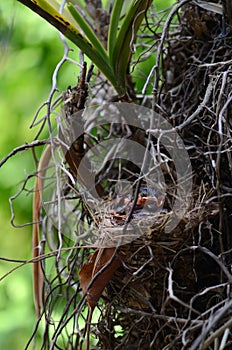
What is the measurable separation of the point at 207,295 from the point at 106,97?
407 millimetres

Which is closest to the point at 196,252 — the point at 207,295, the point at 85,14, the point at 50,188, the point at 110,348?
the point at 207,295

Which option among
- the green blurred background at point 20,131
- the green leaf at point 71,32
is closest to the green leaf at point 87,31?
the green leaf at point 71,32

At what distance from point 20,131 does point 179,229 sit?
0.75 metres

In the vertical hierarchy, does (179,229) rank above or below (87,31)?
below

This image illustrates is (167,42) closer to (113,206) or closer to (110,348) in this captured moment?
(113,206)

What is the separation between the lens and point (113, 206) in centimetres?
68

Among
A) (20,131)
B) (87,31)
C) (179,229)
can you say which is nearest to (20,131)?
(20,131)

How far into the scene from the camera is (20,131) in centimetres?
129

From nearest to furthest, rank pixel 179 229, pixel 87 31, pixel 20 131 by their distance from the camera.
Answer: pixel 179 229 → pixel 87 31 → pixel 20 131

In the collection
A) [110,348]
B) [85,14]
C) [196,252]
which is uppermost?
[85,14]

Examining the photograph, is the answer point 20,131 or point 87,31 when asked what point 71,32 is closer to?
point 87,31

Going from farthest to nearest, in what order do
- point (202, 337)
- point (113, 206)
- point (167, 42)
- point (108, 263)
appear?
point (167, 42) < point (113, 206) < point (108, 263) < point (202, 337)

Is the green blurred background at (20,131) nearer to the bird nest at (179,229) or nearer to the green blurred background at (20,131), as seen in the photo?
the green blurred background at (20,131)

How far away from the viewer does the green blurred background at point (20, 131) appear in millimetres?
1178
